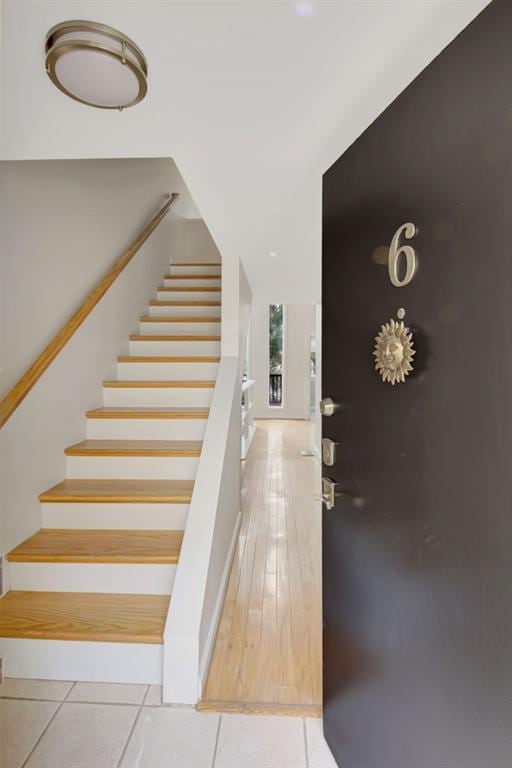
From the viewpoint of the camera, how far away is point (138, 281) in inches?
134

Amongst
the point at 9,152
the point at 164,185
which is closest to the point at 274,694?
the point at 9,152

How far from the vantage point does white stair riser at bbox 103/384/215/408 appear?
2.65 m

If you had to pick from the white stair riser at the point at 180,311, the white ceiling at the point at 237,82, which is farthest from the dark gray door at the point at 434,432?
the white stair riser at the point at 180,311

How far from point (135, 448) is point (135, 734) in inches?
50.3

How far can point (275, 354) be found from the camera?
9070mm

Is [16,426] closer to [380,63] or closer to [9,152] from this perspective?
[9,152]

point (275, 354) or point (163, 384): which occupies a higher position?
point (275, 354)

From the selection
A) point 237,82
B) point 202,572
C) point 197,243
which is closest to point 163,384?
point 202,572

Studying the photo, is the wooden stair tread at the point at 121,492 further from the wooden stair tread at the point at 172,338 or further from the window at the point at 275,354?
the window at the point at 275,354

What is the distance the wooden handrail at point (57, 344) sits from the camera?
168cm

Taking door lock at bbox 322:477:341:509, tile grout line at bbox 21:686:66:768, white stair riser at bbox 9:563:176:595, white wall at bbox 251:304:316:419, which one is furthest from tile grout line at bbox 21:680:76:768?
white wall at bbox 251:304:316:419

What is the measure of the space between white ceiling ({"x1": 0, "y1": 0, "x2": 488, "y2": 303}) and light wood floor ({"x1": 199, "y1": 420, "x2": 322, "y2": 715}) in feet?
6.70

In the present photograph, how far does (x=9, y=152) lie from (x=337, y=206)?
1.16 meters

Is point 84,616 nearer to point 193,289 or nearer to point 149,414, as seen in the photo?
point 149,414
